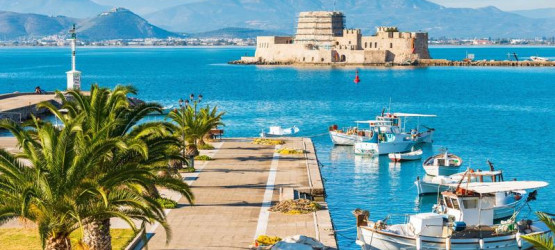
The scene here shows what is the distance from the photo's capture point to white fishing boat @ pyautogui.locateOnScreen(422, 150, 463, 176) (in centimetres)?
4597

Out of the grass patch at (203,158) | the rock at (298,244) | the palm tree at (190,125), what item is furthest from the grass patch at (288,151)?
the rock at (298,244)

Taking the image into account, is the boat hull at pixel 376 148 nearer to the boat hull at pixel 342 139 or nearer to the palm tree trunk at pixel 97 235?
the boat hull at pixel 342 139

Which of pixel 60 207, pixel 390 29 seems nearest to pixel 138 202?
pixel 60 207

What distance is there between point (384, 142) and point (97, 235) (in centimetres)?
3493

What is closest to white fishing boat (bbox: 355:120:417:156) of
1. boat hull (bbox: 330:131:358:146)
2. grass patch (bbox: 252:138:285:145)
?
boat hull (bbox: 330:131:358:146)

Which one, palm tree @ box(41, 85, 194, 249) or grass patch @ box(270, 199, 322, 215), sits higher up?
palm tree @ box(41, 85, 194, 249)

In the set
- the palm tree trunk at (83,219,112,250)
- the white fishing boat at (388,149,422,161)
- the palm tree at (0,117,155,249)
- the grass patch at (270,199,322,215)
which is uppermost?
the palm tree at (0,117,155,249)

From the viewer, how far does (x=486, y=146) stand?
61.8 meters

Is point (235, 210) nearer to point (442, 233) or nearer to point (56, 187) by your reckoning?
point (442, 233)

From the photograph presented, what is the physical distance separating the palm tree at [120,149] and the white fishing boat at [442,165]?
21.2 metres

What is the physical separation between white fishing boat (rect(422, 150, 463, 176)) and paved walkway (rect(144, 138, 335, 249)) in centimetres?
652

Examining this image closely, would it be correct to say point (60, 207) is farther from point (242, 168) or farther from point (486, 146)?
point (486, 146)

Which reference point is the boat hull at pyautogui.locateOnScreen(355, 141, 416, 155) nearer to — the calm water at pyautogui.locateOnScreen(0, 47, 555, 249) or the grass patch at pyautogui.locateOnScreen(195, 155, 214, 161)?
the calm water at pyautogui.locateOnScreen(0, 47, 555, 249)

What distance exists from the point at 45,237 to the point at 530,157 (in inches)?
1633
